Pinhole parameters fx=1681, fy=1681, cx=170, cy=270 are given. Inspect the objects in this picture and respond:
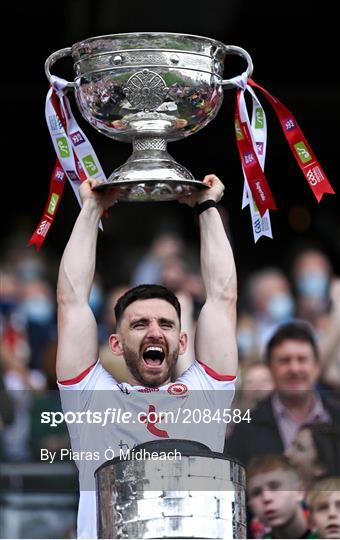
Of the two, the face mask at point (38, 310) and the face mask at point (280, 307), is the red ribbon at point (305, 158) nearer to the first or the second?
the face mask at point (280, 307)

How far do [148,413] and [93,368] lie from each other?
0.98 feet

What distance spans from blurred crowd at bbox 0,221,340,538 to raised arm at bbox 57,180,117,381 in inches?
59.0

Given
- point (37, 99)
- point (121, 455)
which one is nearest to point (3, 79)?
point (37, 99)

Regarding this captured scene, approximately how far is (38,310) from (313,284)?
5.92ft

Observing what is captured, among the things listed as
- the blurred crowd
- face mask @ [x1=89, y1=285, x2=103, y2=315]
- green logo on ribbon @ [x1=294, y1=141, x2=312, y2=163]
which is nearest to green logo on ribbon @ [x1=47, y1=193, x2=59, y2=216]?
green logo on ribbon @ [x1=294, y1=141, x2=312, y2=163]

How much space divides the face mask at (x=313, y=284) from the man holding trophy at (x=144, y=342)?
177 inches

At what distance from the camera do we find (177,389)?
6.11 metres

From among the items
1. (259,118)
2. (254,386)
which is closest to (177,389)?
(259,118)

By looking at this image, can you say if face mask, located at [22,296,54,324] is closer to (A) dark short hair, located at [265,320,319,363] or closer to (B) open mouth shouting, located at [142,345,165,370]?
(A) dark short hair, located at [265,320,319,363]

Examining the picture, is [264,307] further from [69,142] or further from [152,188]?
[152,188]

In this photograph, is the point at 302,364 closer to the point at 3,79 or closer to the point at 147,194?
the point at 147,194

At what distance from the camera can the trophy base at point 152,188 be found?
239 inches

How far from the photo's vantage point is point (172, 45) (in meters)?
6.07

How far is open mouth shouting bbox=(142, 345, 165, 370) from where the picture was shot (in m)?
6.13
